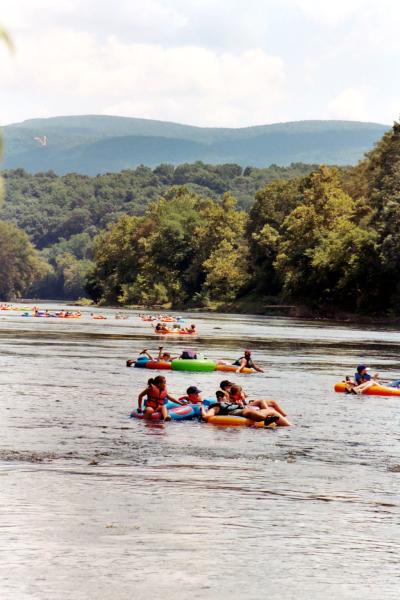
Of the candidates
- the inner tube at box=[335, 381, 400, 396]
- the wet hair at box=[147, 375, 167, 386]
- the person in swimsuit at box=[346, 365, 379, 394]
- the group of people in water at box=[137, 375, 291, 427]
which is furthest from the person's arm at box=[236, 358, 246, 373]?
the wet hair at box=[147, 375, 167, 386]

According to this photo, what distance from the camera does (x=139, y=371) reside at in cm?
5541

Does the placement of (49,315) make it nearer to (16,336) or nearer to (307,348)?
(16,336)

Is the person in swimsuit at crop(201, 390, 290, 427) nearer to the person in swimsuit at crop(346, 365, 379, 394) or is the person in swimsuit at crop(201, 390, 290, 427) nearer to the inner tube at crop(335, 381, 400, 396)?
the person in swimsuit at crop(346, 365, 379, 394)

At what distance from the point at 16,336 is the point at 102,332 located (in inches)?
494

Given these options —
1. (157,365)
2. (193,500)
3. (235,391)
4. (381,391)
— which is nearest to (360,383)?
(381,391)

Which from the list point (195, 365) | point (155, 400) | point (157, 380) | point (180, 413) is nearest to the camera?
point (157, 380)

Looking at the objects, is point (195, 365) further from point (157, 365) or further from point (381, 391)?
point (381, 391)

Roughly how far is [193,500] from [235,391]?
12.9 m

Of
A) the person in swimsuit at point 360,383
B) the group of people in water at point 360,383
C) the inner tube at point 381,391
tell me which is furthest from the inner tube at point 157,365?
the inner tube at point 381,391

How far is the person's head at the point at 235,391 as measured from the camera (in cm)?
3606

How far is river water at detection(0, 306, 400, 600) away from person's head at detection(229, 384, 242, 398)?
124 centimetres

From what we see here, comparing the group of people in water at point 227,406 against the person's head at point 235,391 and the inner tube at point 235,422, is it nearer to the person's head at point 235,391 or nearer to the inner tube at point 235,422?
the person's head at point 235,391

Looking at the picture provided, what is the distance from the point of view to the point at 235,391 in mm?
36281

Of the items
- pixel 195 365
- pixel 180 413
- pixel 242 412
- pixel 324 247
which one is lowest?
pixel 180 413
